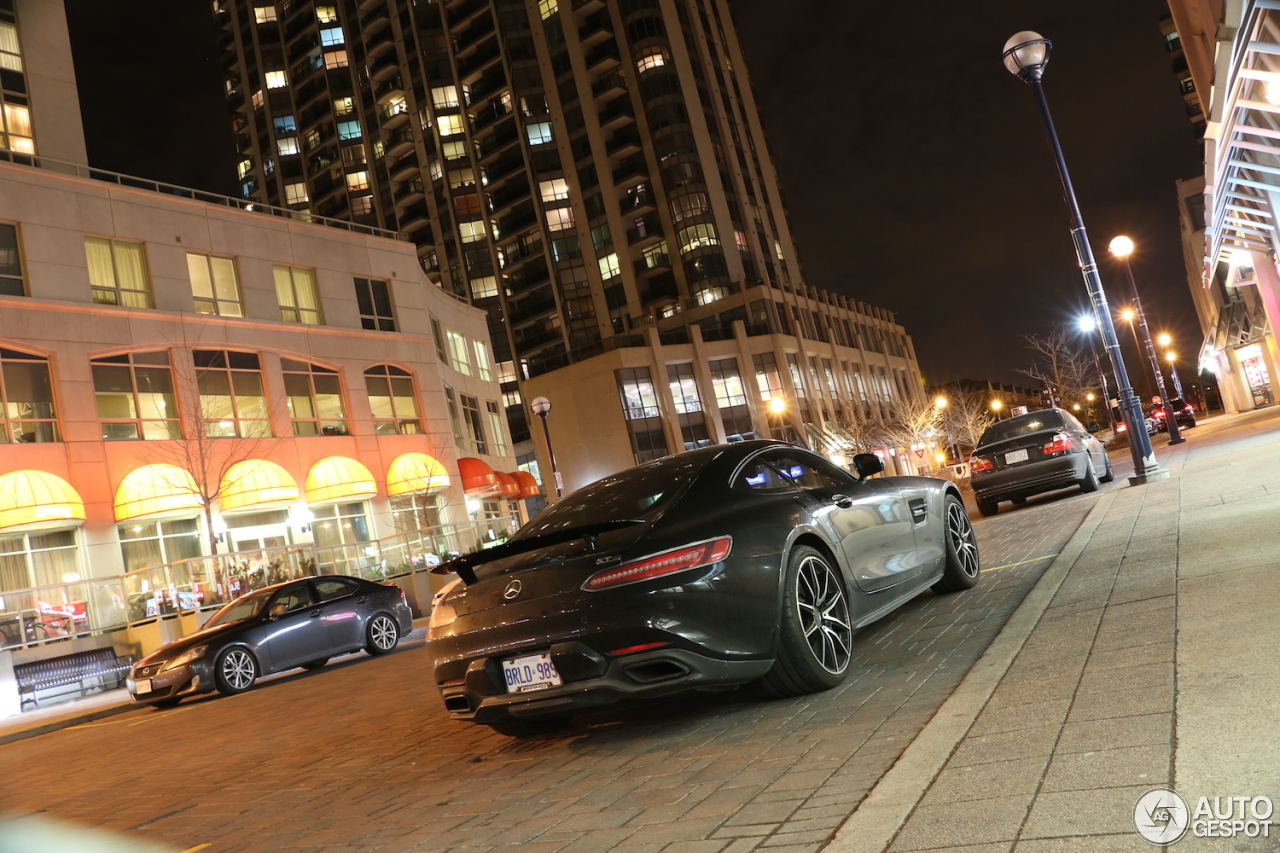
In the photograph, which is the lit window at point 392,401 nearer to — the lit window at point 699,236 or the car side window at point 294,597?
the car side window at point 294,597

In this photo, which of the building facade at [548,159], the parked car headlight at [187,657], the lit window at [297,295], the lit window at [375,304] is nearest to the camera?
the parked car headlight at [187,657]

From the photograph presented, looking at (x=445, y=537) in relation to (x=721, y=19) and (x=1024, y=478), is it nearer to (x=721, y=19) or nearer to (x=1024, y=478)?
(x=1024, y=478)

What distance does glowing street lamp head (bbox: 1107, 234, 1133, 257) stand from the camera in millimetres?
28875

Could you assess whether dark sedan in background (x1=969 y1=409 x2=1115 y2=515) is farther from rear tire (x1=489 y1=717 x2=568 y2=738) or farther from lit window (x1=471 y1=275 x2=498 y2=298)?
lit window (x1=471 y1=275 x2=498 y2=298)

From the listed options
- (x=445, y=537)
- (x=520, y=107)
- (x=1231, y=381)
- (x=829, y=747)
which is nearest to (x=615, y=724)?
(x=829, y=747)

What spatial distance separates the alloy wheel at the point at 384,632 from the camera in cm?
1461

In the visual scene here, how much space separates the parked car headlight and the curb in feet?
36.3

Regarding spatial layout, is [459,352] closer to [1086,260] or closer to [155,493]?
[155,493]

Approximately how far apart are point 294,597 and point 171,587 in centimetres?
959

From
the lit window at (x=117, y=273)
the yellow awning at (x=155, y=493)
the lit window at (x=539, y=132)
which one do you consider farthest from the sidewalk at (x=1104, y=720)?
the lit window at (x=539, y=132)

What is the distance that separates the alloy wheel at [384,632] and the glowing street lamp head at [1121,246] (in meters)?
25.2

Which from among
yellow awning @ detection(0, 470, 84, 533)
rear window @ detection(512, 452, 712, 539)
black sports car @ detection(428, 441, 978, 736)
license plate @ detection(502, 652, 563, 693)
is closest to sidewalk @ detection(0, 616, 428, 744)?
yellow awning @ detection(0, 470, 84, 533)

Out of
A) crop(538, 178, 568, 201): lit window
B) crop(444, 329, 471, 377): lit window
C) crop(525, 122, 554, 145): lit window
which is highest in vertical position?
crop(525, 122, 554, 145): lit window

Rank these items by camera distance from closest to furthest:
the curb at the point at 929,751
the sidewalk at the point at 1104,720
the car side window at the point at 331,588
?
the sidewalk at the point at 1104,720 → the curb at the point at 929,751 → the car side window at the point at 331,588
